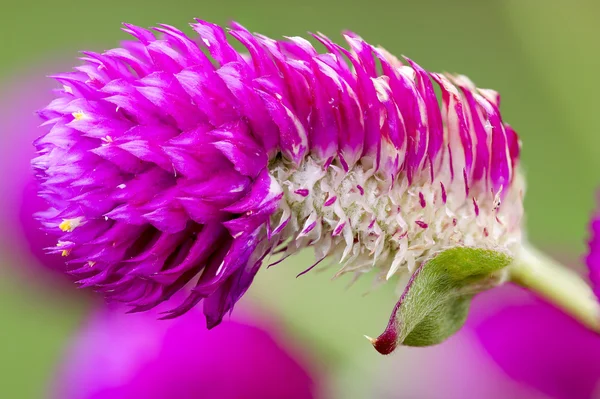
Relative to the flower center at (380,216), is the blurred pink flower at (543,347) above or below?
below

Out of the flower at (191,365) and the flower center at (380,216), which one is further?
the flower at (191,365)

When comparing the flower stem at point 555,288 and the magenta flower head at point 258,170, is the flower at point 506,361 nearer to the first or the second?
the flower stem at point 555,288

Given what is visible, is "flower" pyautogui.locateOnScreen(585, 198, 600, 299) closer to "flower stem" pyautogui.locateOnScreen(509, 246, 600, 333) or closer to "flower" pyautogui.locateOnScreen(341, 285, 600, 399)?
"flower stem" pyautogui.locateOnScreen(509, 246, 600, 333)

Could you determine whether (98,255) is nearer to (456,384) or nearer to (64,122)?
(64,122)

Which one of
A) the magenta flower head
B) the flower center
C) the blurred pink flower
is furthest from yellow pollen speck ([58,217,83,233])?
the blurred pink flower

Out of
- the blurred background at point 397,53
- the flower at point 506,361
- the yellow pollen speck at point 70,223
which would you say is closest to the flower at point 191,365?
the blurred background at point 397,53

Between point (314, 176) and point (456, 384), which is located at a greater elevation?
point (314, 176)

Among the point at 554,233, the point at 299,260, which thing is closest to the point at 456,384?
the point at 299,260

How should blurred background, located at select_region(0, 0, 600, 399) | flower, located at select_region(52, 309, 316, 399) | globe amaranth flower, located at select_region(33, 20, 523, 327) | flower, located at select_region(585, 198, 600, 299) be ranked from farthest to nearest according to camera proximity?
blurred background, located at select_region(0, 0, 600, 399)
flower, located at select_region(52, 309, 316, 399)
flower, located at select_region(585, 198, 600, 299)
globe amaranth flower, located at select_region(33, 20, 523, 327)
